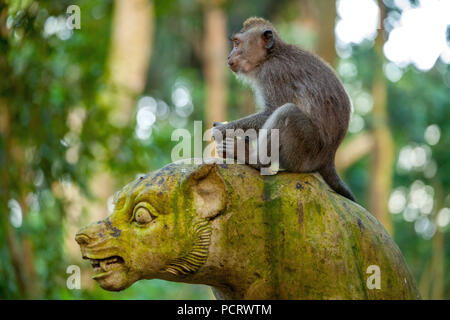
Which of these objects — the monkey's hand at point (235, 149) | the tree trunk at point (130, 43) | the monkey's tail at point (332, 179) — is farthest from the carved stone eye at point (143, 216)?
the tree trunk at point (130, 43)

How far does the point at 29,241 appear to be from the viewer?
313 inches

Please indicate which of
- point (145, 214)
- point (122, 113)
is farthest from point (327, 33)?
point (145, 214)

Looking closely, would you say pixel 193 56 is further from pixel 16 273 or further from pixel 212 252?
pixel 212 252

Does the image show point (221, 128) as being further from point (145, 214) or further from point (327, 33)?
point (327, 33)

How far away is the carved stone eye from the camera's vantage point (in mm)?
3105

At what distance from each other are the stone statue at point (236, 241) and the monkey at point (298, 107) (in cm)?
41

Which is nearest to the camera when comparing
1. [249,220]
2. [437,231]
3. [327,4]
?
[249,220]

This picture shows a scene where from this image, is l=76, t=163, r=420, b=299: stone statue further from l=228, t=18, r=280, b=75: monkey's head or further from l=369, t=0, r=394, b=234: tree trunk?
l=369, t=0, r=394, b=234: tree trunk

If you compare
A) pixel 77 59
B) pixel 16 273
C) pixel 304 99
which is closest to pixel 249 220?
pixel 304 99

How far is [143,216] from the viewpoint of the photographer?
310 cm

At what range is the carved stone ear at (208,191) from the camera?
123 inches

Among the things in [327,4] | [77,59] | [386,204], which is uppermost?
[327,4]

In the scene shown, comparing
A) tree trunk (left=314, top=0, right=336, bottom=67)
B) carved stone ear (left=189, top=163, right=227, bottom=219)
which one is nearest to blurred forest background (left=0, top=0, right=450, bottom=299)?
tree trunk (left=314, top=0, right=336, bottom=67)
